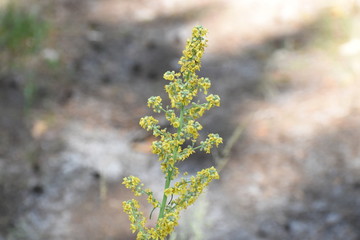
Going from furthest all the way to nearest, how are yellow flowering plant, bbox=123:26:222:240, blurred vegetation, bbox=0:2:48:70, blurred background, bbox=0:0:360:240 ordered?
blurred vegetation, bbox=0:2:48:70, blurred background, bbox=0:0:360:240, yellow flowering plant, bbox=123:26:222:240

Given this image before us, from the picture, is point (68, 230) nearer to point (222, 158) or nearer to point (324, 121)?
point (222, 158)

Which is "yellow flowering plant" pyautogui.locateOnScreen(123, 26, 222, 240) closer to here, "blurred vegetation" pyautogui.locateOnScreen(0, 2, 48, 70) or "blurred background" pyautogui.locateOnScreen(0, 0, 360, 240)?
"blurred background" pyautogui.locateOnScreen(0, 0, 360, 240)

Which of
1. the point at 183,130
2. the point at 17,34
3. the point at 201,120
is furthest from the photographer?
Result: the point at 17,34

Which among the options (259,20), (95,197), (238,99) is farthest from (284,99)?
(95,197)

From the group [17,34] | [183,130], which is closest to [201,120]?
[17,34]

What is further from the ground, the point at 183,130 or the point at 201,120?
the point at 201,120

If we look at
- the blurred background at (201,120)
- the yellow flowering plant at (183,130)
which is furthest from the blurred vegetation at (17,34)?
the yellow flowering plant at (183,130)

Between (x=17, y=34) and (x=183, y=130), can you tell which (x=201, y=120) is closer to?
(x=17, y=34)

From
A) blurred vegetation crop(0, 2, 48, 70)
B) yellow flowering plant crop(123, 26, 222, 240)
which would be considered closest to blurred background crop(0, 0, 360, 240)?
blurred vegetation crop(0, 2, 48, 70)
